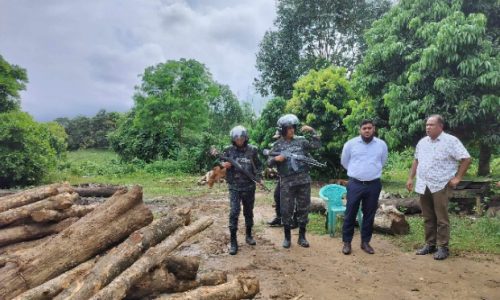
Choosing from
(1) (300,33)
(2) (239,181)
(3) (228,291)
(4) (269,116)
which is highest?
(1) (300,33)

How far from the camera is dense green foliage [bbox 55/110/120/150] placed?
1439 inches

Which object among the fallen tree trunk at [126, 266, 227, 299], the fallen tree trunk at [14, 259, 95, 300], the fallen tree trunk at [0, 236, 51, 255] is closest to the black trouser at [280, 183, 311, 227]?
the fallen tree trunk at [126, 266, 227, 299]

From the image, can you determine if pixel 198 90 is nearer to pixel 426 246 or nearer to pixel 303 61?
pixel 303 61

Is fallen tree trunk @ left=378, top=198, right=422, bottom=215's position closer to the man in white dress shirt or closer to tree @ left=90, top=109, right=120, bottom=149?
the man in white dress shirt

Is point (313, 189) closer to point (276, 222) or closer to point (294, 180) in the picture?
point (276, 222)

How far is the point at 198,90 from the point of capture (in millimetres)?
25312

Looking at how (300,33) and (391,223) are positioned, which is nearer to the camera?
(391,223)

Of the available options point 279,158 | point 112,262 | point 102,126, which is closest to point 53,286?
point 112,262

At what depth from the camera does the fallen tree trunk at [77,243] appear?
11.8 ft

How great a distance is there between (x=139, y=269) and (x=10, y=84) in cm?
1621

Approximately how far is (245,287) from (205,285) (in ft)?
1.26

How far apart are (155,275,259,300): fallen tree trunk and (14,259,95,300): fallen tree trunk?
2.40ft

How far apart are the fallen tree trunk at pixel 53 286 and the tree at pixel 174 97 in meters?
20.4

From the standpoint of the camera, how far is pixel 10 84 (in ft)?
55.8
